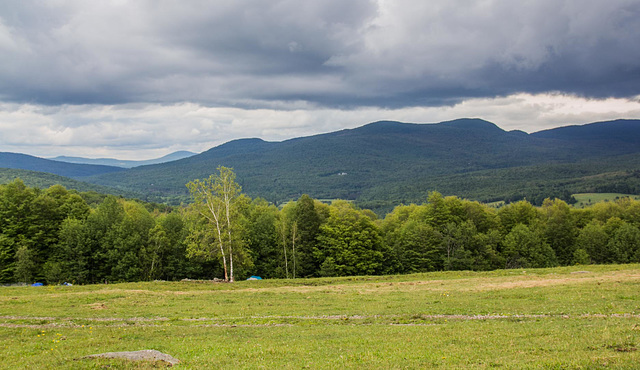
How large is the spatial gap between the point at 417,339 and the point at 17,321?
22.8 meters

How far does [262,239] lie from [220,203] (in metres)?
21.8

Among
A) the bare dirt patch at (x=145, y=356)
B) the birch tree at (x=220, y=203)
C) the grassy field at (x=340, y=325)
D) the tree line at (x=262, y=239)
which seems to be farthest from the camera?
the tree line at (x=262, y=239)

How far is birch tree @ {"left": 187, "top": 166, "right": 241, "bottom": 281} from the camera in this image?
4848 cm

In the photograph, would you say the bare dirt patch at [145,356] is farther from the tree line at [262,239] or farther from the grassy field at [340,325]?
the tree line at [262,239]

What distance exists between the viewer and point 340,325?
2147 centimetres

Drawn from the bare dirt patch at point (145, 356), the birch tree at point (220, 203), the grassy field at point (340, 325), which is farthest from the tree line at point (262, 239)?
the bare dirt patch at point (145, 356)

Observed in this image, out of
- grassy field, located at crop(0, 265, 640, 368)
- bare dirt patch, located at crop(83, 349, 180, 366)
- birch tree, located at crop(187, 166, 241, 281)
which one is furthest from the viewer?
birch tree, located at crop(187, 166, 241, 281)

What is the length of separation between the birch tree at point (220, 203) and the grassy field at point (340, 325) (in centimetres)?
1170

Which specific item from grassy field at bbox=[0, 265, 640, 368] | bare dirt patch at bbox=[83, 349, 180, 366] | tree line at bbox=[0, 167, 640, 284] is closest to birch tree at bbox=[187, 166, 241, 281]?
tree line at bbox=[0, 167, 640, 284]

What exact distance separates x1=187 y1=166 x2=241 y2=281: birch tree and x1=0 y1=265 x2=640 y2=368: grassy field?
1170cm

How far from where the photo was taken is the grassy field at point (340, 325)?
44.1 ft

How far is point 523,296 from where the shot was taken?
2850 cm

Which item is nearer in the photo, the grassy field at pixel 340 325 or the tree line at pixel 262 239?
the grassy field at pixel 340 325

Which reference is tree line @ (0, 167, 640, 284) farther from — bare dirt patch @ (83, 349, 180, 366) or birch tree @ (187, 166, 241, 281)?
bare dirt patch @ (83, 349, 180, 366)
